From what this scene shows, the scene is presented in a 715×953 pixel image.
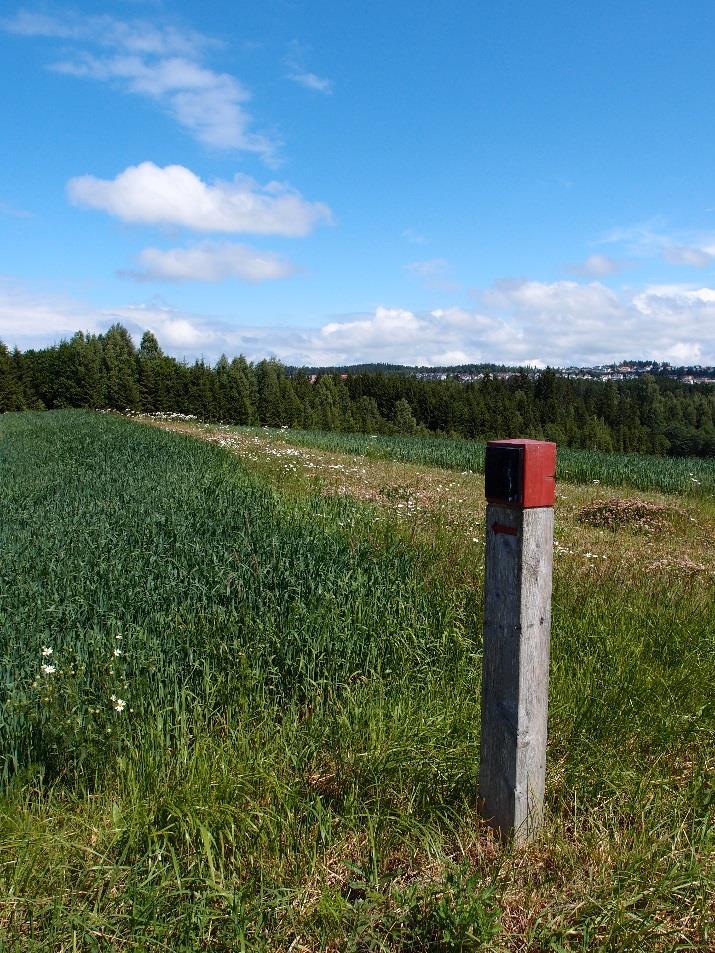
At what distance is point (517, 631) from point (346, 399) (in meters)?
84.0

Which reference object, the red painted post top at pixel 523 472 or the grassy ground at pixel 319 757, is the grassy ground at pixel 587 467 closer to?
the grassy ground at pixel 319 757

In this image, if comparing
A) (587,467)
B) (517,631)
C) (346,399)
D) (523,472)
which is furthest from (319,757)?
(346,399)

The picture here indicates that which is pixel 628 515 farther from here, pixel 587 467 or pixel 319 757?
pixel 319 757

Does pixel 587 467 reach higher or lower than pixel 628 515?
higher

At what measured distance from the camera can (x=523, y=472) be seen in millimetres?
2295

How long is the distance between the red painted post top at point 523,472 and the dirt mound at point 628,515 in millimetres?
8973

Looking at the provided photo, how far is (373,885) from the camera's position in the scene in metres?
2.26

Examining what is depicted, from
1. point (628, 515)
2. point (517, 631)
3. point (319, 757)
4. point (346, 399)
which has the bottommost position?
point (319, 757)

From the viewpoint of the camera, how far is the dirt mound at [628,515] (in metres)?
10.7

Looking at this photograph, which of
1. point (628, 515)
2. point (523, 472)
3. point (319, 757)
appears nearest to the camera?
point (523, 472)

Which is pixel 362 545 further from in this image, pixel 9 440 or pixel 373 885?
pixel 9 440

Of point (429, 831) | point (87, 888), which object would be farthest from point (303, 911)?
point (87, 888)

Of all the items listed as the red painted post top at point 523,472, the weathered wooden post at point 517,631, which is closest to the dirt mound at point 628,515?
the weathered wooden post at point 517,631

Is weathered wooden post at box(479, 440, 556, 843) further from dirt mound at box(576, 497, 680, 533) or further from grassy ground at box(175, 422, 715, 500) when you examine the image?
grassy ground at box(175, 422, 715, 500)
